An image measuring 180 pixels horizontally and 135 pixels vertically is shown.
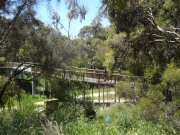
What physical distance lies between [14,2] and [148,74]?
24.4ft

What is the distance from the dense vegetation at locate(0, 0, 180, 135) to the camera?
13.6 meters

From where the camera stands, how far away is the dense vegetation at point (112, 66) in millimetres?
13578

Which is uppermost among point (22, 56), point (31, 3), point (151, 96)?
point (31, 3)

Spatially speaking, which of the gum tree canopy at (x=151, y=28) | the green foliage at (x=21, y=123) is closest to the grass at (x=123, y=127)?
the green foliage at (x=21, y=123)

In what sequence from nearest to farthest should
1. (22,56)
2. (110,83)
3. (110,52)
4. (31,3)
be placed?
(110,52) → (31,3) → (22,56) → (110,83)

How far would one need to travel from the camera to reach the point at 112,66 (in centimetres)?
1891

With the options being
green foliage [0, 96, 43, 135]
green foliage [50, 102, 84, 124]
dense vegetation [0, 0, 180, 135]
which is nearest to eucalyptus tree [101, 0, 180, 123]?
dense vegetation [0, 0, 180, 135]

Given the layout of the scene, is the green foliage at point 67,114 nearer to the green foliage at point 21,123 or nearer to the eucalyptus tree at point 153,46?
the green foliage at point 21,123

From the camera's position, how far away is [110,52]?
1872 centimetres

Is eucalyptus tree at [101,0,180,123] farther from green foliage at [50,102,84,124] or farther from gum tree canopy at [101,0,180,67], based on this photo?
green foliage at [50,102,84,124]

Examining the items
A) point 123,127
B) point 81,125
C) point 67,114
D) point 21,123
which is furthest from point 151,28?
point 21,123

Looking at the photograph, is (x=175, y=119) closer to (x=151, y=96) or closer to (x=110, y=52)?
(x=151, y=96)

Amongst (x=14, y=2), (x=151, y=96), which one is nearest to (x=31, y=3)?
(x=14, y=2)

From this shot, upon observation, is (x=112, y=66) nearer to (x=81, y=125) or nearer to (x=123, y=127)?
(x=123, y=127)
